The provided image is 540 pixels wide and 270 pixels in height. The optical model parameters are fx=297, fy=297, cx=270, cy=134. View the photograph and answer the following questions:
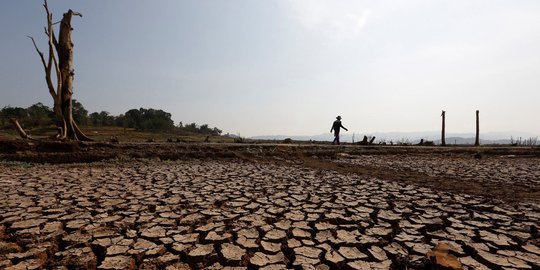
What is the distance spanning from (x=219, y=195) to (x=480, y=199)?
365cm

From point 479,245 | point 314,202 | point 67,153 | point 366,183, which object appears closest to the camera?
point 479,245

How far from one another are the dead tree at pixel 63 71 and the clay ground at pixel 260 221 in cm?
558

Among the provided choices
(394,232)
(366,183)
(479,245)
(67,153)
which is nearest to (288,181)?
(366,183)

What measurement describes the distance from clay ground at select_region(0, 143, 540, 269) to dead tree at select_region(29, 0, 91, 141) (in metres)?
5.58

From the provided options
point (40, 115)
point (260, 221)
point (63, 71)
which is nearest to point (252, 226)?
point (260, 221)

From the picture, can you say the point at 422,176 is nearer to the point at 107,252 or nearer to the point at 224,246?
the point at 224,246

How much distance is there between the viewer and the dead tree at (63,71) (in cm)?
1088

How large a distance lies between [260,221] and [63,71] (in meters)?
11.6

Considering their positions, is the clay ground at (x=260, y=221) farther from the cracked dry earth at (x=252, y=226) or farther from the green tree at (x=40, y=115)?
the green tree at (x=40, y=115)

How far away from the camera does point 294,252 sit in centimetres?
248

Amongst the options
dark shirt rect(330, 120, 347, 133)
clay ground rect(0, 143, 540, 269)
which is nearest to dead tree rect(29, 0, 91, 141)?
clay ground rect(0, 143, 540, 269)

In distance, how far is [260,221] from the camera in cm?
319

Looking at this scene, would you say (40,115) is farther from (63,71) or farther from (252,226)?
(252,226)

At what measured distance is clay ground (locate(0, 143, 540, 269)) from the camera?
2.34 m
